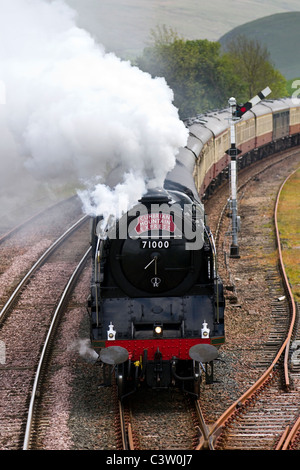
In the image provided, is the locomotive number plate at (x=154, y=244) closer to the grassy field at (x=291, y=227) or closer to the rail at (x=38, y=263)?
the rail at (x=38, y=263)

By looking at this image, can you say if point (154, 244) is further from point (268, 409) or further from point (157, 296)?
point (268, 409)

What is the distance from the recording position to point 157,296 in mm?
10289

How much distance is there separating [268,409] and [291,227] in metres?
13.5

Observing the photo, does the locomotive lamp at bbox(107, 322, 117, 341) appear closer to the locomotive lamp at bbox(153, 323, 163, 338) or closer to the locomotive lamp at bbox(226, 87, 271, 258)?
the locomotive lamp at bbox(153, 323, 163, 338)

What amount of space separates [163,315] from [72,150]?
3.58m

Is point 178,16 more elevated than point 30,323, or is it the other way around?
point 178,16

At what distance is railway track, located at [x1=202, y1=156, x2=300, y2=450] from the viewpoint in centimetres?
898

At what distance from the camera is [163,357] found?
1011 centimetres

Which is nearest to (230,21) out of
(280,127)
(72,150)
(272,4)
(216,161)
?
(272,4)

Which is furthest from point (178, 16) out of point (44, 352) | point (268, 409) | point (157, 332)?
point (268, 409)

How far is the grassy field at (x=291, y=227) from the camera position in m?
17.6

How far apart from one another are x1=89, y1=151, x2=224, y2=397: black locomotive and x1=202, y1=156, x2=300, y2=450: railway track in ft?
2.63

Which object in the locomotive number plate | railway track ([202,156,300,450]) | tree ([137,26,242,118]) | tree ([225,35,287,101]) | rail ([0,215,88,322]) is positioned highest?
tree ([225,35,287,101])

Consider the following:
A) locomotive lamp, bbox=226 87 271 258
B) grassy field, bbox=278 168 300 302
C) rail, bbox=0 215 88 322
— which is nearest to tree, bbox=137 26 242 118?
grassy field, bbox=278 168 300 302
